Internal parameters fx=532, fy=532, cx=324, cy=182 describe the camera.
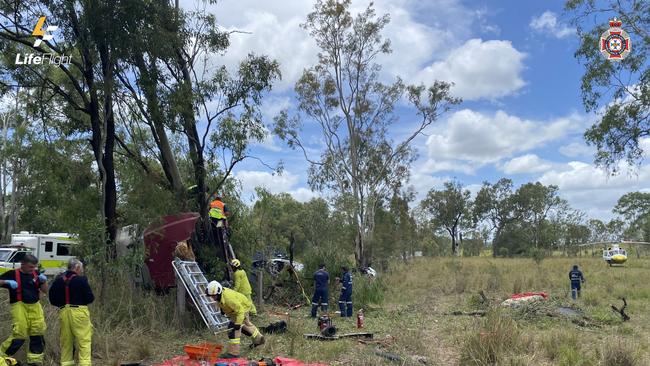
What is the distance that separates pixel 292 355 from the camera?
8.69m

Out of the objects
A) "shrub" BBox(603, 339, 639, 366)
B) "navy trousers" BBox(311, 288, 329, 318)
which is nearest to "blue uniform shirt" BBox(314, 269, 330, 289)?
"navy trousers" BBox(311, 288, 329, 318)

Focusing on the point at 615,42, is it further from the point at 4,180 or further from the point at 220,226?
the point at 4,180

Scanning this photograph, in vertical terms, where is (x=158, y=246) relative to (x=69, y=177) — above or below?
below

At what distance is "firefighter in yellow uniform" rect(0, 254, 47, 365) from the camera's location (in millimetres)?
7074

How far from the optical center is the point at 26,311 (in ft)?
23.5

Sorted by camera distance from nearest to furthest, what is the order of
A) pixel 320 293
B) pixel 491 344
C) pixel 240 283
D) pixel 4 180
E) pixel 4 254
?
pixel 491 344
pixel 240 283
pixel 320 293
pixel 4 254
pixel 4 180

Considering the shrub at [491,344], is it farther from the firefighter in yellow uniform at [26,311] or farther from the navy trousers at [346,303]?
the firefighter in yellow uniform at [26,311]

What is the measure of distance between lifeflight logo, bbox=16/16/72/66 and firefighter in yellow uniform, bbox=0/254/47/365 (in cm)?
519

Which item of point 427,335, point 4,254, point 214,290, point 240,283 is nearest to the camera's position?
point 214,290

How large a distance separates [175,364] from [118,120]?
8.34 meters

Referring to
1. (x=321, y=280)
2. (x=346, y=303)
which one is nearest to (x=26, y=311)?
(x=321, y=280)

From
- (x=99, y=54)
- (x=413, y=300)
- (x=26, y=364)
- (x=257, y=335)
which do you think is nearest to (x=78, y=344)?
(x=26, y=364)

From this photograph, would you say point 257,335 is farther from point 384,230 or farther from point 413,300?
point 384,230

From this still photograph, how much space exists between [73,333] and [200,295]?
3174 mm
